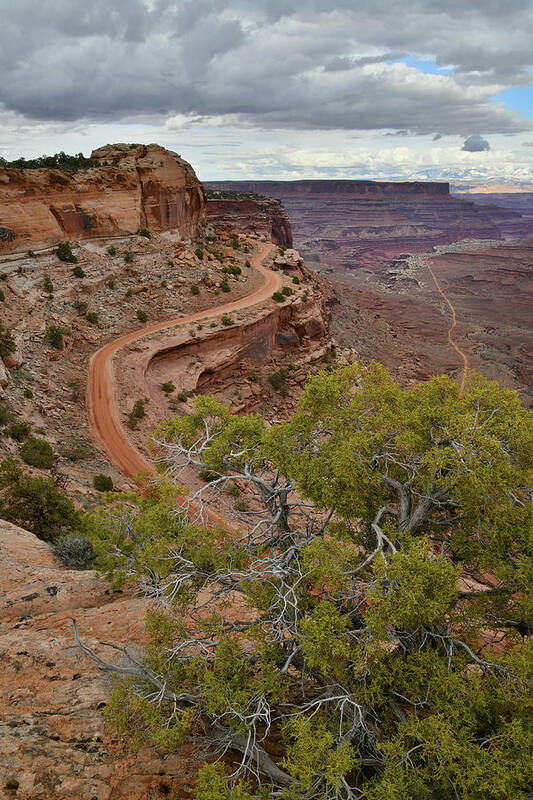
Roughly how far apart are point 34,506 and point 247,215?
257 ft

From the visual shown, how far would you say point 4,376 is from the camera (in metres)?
20.9

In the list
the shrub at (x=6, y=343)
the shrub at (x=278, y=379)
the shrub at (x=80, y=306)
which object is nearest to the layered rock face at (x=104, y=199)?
the shrub at (x=80, y=306)

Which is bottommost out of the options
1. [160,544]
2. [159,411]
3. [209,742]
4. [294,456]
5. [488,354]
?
[488,354]

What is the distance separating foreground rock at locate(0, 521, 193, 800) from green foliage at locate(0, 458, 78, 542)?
1.77 m

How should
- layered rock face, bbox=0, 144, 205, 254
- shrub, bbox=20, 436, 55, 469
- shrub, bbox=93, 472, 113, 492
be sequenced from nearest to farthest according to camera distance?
1. shrub, bbox=20, 436, 55, 469
2. shrub, bbox=93, 472, 113, 492
3. layered rock face, bbox=0, 144, 205, 254

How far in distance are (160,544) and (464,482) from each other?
5903 mm

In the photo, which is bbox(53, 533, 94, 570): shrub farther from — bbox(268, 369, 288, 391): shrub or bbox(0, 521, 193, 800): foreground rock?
bbox(268, 369, 288, 391): shrub

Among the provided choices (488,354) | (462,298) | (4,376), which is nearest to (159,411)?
(4,376)

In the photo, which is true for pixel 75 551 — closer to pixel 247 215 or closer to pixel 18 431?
pixel 18 431

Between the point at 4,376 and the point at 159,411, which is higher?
the point at 4,376

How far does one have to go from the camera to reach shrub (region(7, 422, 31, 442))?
1783 cm

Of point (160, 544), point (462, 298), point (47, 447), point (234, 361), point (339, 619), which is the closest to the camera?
point (339, 619)

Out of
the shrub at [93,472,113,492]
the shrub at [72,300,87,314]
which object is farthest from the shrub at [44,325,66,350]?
the shrub at [93,472,113,492]

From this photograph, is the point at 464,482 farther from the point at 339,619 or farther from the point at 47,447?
the point at 47,447
